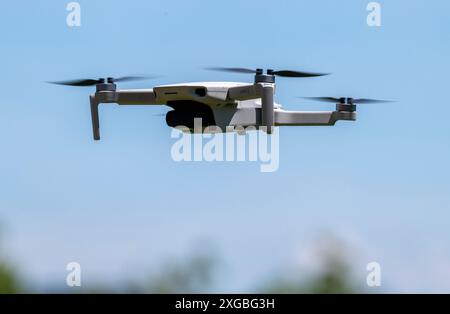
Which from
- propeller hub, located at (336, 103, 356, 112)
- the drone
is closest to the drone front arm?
the drone

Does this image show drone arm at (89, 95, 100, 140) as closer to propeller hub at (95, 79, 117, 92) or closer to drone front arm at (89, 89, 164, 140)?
drone front arm at (89, 89, 164, 140)

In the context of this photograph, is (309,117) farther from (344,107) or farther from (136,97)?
(136,97)

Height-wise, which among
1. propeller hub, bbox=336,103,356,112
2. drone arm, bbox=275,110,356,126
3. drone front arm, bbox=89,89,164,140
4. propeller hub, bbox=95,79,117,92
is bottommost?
drone arm, bbox=275,110,356,126

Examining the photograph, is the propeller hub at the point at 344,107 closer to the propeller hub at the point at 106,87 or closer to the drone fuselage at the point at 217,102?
the drone fuselage at the point at 217,102

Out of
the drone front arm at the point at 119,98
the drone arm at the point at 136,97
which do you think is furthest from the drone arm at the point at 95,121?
the drone arm at the point at 136,97

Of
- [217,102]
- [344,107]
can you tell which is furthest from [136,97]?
[344,107]
